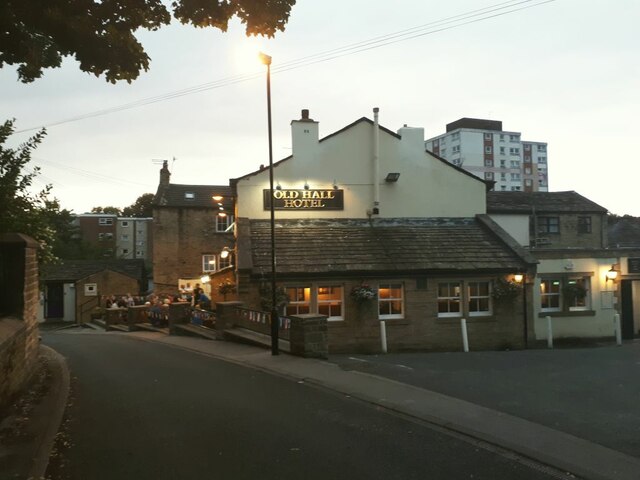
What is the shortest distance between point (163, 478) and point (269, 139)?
9570mm

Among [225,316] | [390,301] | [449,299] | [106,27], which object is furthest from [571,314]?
[106,27]

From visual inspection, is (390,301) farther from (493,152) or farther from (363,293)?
(493,152)

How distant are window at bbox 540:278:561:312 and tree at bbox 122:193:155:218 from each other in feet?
245

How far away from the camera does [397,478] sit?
518 centimetres

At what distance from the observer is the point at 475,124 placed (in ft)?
359

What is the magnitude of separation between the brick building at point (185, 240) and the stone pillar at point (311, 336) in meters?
27.0

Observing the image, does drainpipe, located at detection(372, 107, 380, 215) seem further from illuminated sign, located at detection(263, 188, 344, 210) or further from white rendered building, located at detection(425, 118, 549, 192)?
white rendered building, located at detection(425, 118, 549, 192)

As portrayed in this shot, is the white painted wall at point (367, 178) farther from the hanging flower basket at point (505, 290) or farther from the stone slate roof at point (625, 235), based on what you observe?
the stone slate roof at point (625, 235)

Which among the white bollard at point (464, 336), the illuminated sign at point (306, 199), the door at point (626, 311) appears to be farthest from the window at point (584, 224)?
the illuminated sign at point (306, 199)

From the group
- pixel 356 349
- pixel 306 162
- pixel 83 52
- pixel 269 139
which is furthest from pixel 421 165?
pixel 83 52

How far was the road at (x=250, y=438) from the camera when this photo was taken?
5.39 meters

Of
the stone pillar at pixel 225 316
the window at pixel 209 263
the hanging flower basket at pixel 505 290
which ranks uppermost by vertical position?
the window at pixel 209 263

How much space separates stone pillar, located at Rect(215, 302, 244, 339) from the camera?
1753 centimetres

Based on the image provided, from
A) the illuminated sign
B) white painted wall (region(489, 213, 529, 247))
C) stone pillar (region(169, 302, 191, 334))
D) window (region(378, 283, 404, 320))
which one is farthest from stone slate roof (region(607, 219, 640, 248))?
stone pillar (region(169, 302, 191, 334))
